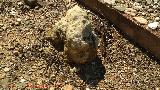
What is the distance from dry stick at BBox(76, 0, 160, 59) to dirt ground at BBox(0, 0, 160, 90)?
74mm

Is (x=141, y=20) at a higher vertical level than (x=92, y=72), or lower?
higher

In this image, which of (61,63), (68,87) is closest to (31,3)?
(61,63)

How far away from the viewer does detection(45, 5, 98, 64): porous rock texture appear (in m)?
3.78

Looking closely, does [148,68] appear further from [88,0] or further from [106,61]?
→ [88,0]

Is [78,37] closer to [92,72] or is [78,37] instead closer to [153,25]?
[92,72]

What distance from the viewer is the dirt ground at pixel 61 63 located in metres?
3.85

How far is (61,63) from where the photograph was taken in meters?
4.01

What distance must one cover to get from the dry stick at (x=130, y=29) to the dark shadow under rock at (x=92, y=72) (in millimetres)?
529

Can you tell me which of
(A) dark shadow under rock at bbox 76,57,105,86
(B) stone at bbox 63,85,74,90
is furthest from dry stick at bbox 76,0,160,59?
(B) stone at bbox 63,85,74,90

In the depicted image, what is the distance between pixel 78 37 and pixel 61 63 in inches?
16.3

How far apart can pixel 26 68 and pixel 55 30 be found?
53 cm

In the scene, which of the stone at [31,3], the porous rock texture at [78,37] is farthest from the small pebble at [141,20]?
the stone at [31,3]

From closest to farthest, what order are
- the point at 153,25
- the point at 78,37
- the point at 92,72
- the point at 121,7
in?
the point at 78,37 < the point at 92,72 < the point at 153,25 < the point at 121,7

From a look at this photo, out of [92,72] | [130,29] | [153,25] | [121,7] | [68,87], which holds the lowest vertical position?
[68,87]
